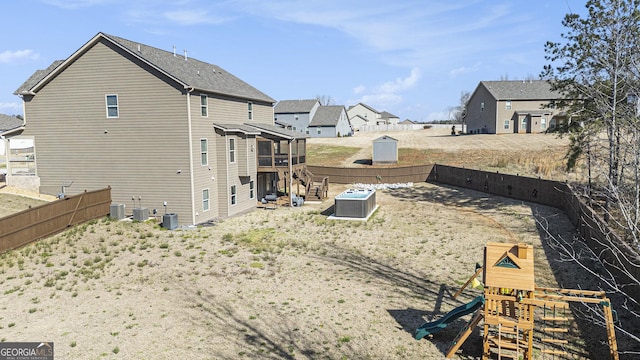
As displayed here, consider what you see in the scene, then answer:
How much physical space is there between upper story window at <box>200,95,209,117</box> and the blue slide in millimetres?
18544

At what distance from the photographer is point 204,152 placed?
25.1 m

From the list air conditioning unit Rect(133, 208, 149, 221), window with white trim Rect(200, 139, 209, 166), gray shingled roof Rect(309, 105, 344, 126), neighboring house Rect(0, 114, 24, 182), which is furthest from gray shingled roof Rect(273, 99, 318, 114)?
air conditioning unit Rect(133, 208, 149, 221)

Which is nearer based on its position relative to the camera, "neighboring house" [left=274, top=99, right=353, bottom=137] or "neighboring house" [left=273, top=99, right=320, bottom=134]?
"neighboring house" [left=274, top=99, right=353, bottom=137]

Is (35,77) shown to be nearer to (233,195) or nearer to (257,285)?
(233,195)

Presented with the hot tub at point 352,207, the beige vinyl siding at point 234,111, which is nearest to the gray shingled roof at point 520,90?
the beige vinyl siding at point 234,111

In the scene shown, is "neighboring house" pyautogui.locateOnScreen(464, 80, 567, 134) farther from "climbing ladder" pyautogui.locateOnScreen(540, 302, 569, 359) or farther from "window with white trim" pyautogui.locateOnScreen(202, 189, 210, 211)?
"climbing ladder" pyautogui.locateOnScreen(540, 302, 569, 359)

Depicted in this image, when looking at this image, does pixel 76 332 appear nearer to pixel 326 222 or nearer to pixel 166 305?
pixel 166 305

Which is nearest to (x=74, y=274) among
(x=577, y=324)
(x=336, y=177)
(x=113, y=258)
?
(x=113, y=258)

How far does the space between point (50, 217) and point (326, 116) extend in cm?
6165

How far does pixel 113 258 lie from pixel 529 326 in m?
15.3

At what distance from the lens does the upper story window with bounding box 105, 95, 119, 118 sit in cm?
2428

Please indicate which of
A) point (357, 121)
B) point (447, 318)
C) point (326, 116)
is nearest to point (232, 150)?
point (447, 318)

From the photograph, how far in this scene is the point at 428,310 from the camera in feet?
42.1

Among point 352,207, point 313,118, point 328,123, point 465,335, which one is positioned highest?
point 313,118
